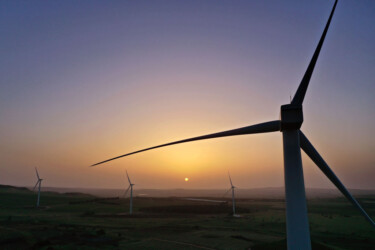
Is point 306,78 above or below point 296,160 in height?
above

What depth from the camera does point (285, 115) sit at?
566 inches

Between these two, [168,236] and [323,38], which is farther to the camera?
[168,236]

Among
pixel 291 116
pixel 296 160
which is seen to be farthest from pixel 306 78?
pixel 296 160

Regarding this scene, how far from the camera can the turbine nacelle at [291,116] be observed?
14172 mm

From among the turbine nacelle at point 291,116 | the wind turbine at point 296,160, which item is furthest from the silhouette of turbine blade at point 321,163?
the turbine nacelle at point 291,116

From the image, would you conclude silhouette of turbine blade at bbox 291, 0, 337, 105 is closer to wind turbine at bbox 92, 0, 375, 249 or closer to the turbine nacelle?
wind turbine at bbox 92, 0, 375, 249

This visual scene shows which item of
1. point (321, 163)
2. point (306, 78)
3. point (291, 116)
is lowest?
point (321, 163)

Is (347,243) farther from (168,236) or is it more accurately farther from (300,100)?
(300,100)

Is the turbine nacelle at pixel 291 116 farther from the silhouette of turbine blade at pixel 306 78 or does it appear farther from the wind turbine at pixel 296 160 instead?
the silhouette of turbine blade at pixel 306 78

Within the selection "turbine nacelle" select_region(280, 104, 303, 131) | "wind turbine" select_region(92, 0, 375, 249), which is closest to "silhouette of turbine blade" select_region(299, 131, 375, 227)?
"wind turbine" select_region(92, 0, 375, 249)

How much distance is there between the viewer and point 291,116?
47.0ft

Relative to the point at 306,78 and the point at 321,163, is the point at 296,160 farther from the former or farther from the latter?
the point at 306,78

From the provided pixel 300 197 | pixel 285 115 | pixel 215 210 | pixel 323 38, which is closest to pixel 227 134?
pixel 285 115

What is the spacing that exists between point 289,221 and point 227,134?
24.3 feet
